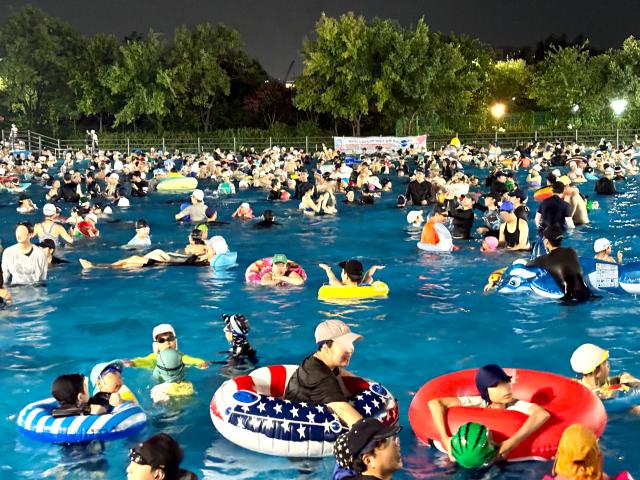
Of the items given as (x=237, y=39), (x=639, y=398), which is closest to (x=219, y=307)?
(x=639, y=398)

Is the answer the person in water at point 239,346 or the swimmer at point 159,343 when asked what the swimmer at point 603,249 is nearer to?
the person in water at point 239,346

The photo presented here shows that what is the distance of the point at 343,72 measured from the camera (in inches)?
2189

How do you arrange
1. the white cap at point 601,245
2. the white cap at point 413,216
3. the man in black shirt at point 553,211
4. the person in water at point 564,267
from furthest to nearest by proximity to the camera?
1. the white cap at point 413,216
2. the man in black shirt at point 553,211
3. the white cap at point 601,245
4. the person in water at point 564,267

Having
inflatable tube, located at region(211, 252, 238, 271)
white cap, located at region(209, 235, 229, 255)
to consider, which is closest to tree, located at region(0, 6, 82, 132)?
white cap, located at region(209, 235, 229, 255)

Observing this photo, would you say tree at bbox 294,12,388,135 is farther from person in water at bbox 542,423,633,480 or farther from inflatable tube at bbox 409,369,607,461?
person in water at bbox 542,423,633,480

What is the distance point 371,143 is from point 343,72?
10.2 metres

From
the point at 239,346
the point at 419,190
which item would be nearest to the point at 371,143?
the point at 419,190

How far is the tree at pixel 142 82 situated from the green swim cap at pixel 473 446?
55595 millimetres

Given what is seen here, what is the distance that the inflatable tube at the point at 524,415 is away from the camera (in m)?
6.20

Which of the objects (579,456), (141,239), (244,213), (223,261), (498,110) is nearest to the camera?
(579,456)

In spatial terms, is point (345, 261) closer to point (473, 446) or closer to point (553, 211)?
point (553, 211)

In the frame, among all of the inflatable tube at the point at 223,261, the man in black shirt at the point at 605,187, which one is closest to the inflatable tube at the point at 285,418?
the inflatable tube at the point at 223,261

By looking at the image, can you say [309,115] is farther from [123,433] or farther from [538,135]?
[123,433]

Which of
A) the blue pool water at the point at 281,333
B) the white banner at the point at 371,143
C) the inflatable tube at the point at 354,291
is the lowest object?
the blue pool water at the point at 281,333
